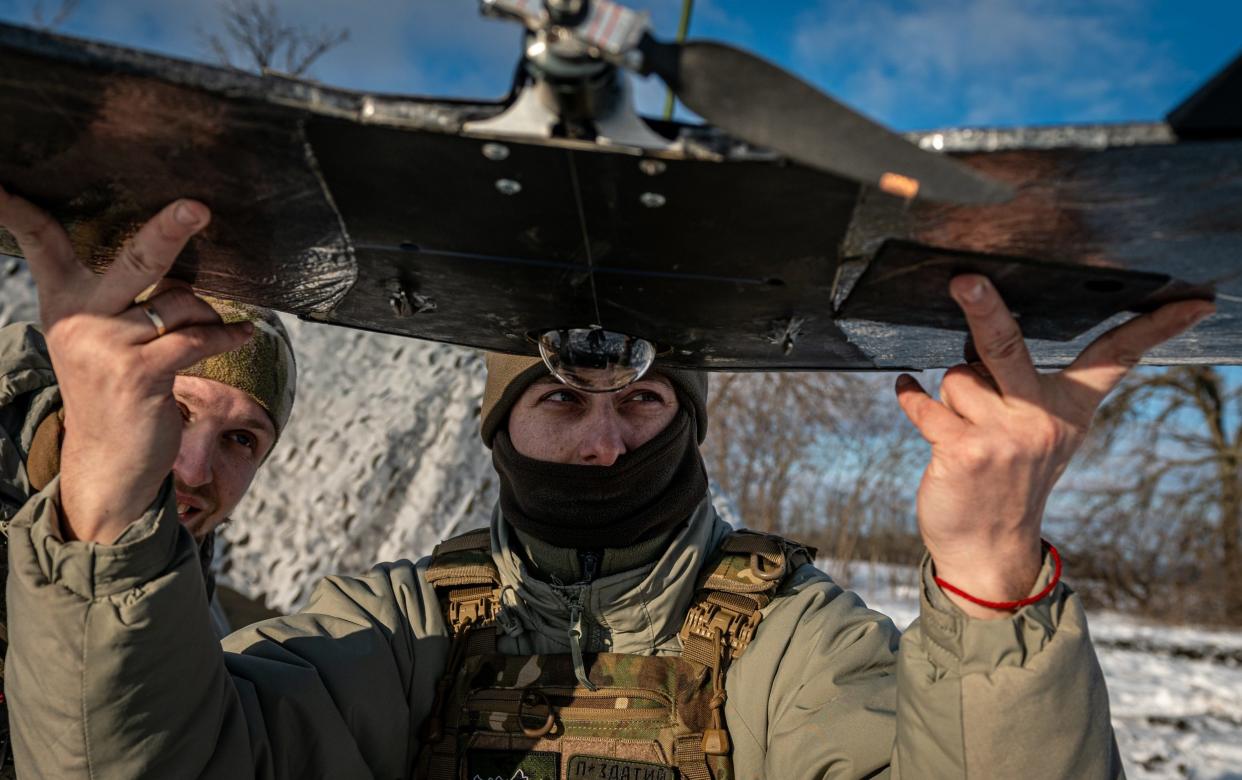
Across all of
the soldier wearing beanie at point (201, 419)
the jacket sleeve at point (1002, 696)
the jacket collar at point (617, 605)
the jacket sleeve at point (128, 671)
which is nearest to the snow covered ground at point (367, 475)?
the soldier wearing beanie at point (201, 419)

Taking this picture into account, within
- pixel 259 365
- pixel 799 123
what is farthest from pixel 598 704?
pixel 799 123

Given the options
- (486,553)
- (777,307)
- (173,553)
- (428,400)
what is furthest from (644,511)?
(428,400)

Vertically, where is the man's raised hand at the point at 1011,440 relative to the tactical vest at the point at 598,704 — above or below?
above

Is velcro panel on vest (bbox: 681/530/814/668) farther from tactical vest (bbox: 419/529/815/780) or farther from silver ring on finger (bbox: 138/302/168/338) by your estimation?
silver ring on finger (bbox: 138/302/168/338)

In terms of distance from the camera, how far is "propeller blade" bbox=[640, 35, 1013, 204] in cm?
121

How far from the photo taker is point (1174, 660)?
34.2 feet

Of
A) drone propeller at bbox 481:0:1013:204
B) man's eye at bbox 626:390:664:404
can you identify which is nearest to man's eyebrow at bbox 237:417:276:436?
man's eye at bbox 626:390:664:404

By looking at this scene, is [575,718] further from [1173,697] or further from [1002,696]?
[1173,697]

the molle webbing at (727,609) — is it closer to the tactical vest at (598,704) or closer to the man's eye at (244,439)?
the tactical vest at (598,704)

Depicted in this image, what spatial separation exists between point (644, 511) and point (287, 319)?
4704mm

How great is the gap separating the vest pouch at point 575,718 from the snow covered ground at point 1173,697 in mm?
4920

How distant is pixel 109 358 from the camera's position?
1570mm

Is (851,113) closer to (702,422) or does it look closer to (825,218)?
(825,218)

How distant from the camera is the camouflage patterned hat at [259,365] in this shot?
2.86m
